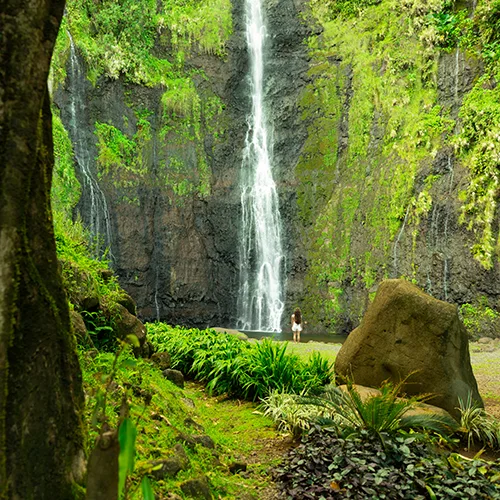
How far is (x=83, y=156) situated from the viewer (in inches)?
896

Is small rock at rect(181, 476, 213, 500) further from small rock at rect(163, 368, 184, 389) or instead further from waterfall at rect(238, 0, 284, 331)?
waterfall at rect(238, 0, 284, 331)

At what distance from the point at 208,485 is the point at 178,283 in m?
20.5

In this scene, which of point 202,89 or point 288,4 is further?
point 288,4

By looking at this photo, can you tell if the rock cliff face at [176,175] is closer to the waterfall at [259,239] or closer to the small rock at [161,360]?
the waterfall at [259,239]

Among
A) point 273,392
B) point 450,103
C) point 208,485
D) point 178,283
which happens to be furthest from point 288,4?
point 208,485

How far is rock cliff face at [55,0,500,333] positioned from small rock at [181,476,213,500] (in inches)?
695

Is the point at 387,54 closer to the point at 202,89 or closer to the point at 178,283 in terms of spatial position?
the point at 202,89

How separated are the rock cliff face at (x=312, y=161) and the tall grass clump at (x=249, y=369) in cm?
1298

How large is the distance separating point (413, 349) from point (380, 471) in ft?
11.1

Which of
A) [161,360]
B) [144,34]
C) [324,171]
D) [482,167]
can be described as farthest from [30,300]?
[144,34]

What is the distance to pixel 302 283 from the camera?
23875 mm

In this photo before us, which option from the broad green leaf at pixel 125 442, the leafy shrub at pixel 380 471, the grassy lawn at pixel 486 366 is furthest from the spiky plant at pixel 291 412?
the broad green leaf at pixel 125 442

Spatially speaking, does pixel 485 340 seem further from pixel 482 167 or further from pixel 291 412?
pixel 291 412

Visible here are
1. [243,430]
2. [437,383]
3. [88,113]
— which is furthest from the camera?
[88,113]
